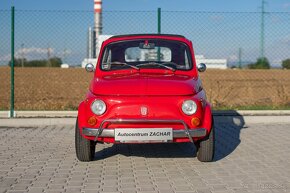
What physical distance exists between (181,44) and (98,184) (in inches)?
121

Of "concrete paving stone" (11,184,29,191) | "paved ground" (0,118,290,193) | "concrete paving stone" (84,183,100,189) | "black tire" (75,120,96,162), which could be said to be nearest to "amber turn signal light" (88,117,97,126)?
"black tire" (75,120,96,162)

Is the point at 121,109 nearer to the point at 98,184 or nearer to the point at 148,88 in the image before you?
the point at 148,88

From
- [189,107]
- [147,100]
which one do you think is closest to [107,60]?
[147,100]

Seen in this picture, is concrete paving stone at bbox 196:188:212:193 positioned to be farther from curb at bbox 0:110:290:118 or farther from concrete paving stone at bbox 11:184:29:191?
curb at bbox 0:110:290:118

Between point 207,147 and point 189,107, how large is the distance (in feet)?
2.31

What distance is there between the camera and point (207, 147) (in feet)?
20.6

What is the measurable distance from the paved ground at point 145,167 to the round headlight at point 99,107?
29.3 inches

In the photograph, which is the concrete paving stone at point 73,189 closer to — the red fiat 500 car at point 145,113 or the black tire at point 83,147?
the red fiat 500 car at point 145,113

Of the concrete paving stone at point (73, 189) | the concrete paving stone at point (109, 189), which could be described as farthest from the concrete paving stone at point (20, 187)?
the concrete paving stone at point (109, 189)

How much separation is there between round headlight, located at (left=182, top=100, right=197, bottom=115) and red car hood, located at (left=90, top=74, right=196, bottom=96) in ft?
0.48

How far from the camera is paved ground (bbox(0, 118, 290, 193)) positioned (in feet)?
17.0

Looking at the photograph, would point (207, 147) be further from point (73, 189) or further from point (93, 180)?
point (73, 189)

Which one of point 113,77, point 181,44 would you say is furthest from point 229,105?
point 113,77

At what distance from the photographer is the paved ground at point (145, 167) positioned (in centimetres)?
520
